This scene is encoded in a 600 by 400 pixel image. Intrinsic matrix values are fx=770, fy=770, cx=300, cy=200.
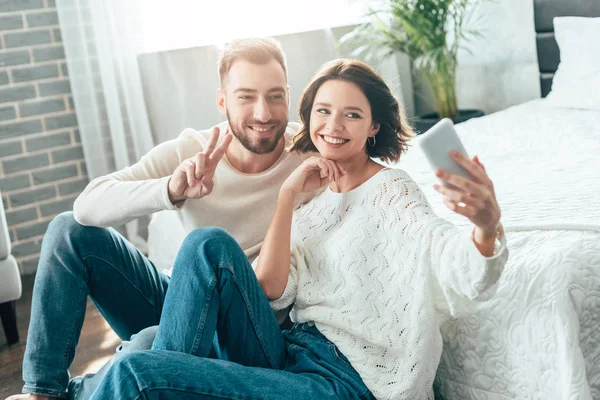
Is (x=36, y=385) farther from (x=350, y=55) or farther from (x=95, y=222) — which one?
(x=350, y=55)

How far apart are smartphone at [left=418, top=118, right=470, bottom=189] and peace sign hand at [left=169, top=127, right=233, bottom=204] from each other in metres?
0.60

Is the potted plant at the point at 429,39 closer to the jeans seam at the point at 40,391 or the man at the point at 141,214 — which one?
the man at the point at 141,214

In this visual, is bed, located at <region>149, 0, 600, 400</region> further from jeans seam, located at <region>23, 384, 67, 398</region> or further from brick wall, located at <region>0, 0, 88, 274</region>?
brick wall, located at <region>0, 0, 88, 274</region>

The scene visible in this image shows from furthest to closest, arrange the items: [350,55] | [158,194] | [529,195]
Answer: [350,55]
[529,195]
[158,194]

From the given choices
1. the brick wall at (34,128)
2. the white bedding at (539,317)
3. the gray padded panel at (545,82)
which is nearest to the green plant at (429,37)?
the gray padded panel at (545,82)

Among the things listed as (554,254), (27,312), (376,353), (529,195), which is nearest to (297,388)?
(376,353)

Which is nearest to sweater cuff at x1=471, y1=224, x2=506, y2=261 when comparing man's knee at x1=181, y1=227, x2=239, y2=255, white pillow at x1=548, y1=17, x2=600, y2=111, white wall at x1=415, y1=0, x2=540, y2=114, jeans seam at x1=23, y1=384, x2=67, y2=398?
man's knee at x1=181, y1=227, x2=239, y2=255

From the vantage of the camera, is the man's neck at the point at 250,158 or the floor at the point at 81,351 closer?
the man's neck at the point at 250,158

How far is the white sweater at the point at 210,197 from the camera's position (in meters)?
1.79

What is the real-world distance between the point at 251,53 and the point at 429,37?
199 centimetres

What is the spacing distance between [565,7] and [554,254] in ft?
7.00

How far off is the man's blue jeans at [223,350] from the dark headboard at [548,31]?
7.44 feet

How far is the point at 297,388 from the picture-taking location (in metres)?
1.39

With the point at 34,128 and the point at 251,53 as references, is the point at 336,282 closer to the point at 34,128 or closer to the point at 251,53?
the point at 251,53
